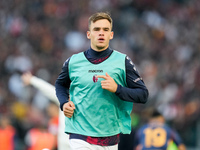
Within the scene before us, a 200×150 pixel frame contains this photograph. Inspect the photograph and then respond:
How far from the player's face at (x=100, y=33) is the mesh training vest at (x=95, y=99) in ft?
0.49

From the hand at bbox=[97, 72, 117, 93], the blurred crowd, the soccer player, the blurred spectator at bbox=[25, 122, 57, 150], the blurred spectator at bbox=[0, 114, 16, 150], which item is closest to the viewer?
the hand at bbox=[97, 72, 117, 93]

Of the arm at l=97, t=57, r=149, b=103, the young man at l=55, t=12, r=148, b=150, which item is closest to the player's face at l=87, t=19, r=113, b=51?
the young man at l=55, t=12, r=148, b=150

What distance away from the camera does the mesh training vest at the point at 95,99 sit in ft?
16.1

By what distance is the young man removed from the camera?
4906 millimetres

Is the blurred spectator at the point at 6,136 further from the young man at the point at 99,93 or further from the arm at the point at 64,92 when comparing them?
the young man at the point at 99,93

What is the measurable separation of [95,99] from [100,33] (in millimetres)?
627

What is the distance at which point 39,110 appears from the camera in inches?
571

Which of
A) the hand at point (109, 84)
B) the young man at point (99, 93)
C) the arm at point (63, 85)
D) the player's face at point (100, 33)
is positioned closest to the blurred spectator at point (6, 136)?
the arm at point (63, 85)

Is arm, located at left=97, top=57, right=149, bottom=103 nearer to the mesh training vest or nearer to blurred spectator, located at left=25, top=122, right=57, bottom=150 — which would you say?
the mesh training vest

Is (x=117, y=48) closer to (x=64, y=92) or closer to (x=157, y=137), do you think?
(x=157, y=137)

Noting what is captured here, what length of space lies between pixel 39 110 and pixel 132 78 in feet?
32.2

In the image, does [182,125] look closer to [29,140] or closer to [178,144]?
[29,140]

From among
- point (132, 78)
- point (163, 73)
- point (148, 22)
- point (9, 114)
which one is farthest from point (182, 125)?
point (132, 78)

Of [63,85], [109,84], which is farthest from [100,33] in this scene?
[63,85]
